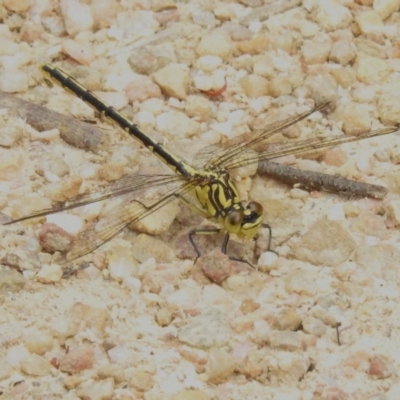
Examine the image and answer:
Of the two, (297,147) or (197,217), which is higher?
(297,147)

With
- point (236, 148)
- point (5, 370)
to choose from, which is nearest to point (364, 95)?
point (236, 148)

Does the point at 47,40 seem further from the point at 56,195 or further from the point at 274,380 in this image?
the point at 274,380

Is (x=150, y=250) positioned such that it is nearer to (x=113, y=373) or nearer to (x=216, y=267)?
(x=216, y=267)

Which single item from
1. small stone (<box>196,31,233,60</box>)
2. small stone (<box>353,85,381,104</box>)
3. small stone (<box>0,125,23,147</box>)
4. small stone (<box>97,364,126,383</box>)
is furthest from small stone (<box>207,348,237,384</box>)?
small stone (<box>196,31,233,60</box>)

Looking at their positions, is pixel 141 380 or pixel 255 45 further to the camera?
pixel 255 45

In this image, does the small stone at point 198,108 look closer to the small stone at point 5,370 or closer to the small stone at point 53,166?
the small stone at point 53,166

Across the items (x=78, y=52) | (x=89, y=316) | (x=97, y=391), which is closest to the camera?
(x=97, y=391)

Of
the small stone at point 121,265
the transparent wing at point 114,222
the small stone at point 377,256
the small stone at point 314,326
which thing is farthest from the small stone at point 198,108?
the small stone at point 314,326
